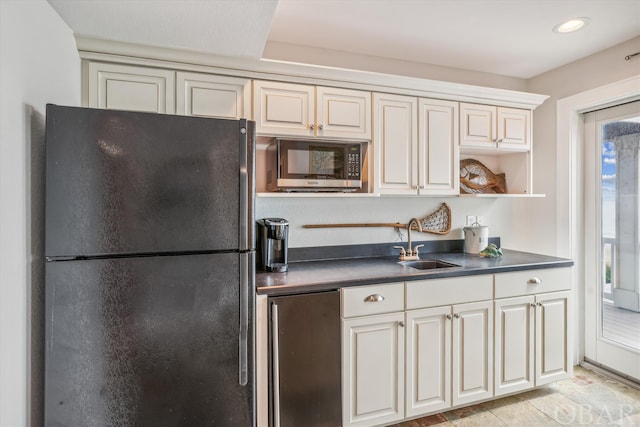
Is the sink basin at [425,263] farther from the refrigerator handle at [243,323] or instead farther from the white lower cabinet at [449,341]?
the refrigerator handle at [243,323]

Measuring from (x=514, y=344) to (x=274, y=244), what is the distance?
1.69m

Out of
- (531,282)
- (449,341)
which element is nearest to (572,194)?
(531,282)

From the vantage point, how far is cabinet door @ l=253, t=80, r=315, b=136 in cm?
204

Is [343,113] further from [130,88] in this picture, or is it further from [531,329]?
[531,329]

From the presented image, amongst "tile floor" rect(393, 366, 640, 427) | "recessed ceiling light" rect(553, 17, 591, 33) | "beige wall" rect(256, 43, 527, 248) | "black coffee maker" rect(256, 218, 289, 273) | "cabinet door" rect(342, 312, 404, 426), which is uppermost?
"recessed ceiling light" rect(553, 17, 591, 33)

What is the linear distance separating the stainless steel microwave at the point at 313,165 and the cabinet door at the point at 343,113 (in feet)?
0.23

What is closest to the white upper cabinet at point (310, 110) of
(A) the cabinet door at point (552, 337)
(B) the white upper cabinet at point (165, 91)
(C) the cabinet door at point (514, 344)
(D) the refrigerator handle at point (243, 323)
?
(B) the white upper cabinet at point (165, 91)

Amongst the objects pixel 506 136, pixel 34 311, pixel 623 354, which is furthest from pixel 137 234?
pixel 623 354

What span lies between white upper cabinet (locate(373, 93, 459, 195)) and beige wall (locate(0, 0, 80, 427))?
1.74 m

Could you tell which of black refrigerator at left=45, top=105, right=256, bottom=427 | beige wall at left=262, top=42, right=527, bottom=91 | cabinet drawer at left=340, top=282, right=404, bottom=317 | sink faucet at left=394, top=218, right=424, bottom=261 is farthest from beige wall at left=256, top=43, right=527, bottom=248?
black refrigerator at left=45, top=105, right=256, bottom=427

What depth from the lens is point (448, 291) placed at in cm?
209

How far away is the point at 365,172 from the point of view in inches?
91.9

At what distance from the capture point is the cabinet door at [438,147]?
2441mm

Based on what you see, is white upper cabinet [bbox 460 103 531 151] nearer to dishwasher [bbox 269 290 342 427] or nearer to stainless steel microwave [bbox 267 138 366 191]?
stainless steel microwave [bbox 267 138 366 191]
